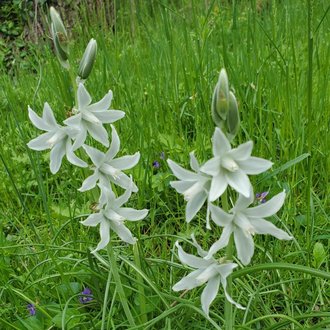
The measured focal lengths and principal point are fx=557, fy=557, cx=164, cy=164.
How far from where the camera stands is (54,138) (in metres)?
1.11

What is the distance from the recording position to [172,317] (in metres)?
1.43

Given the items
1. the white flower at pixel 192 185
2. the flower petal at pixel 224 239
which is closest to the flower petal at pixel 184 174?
the white flower at pixel 192 185

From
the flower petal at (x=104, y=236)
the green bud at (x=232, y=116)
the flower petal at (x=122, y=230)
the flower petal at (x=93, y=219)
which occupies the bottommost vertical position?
the flower petal at (x=122, y=230)

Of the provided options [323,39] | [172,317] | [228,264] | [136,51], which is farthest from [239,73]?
[228,264]

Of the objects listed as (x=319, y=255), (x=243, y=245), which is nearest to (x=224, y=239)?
(x=243, y=245)

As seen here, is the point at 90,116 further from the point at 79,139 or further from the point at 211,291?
the point at 211,291

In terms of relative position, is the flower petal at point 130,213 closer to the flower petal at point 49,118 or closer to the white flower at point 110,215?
the white flower at point 110,215

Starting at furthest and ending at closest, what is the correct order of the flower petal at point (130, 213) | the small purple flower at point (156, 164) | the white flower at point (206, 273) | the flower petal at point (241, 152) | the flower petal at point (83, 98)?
1. the small purple flower at point (156, 164)
2. the flower petal at point (130, 213)
3. the flower petal at point (83, 98)
4. the white flower at point (206, 273)
5. the flower petal at point (241, 152)

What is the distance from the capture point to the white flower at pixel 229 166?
87 centimetres

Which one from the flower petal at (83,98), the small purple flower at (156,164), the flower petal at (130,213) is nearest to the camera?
the flower petal at (83,98)

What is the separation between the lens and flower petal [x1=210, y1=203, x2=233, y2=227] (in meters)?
0.90

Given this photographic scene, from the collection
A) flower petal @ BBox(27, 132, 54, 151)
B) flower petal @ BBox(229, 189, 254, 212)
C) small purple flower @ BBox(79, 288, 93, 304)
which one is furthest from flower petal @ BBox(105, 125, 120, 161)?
small purple flower @ BBox(79, 288, 93, 304)

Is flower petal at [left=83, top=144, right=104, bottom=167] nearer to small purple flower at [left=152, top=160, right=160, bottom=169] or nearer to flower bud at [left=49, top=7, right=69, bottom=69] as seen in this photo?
flower bud at [left=49, top=7, right=69, bottom=69]

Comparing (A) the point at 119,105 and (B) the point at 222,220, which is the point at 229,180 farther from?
(A) the point at 119,105
